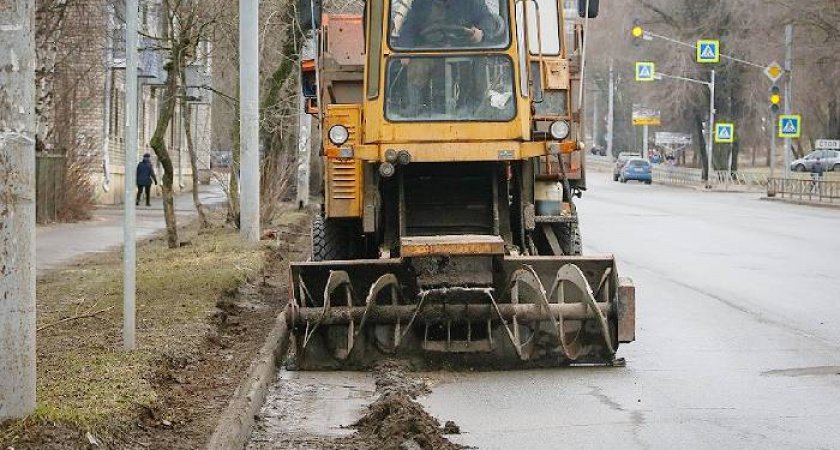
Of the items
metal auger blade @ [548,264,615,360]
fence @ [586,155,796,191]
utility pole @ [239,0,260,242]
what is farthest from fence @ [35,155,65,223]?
fence @ [586,155,796,191]

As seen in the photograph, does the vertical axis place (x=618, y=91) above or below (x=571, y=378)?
above

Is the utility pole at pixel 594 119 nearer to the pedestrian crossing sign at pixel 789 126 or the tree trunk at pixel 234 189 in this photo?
the pedestrian crossing sign at pixel 789 126

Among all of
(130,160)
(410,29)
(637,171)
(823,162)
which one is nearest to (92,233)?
(410,29)

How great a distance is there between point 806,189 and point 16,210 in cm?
4646

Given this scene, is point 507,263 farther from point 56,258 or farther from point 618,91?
point 618,91

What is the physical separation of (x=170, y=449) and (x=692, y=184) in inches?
2753

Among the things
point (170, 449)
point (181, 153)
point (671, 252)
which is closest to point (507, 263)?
point (170, 449)

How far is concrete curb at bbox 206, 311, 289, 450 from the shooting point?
7.86 m

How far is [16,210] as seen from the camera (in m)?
7.67

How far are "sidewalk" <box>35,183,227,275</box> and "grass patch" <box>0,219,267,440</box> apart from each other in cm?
99

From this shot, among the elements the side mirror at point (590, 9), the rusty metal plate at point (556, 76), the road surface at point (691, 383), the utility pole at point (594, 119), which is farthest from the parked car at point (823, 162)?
the side mirror at point (590, 9)

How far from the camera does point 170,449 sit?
25.3ft

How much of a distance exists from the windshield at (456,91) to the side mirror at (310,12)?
2.94 ft

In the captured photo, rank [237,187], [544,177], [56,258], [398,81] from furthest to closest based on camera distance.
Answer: [237,187], [56,258], [544,177], [398,81]
